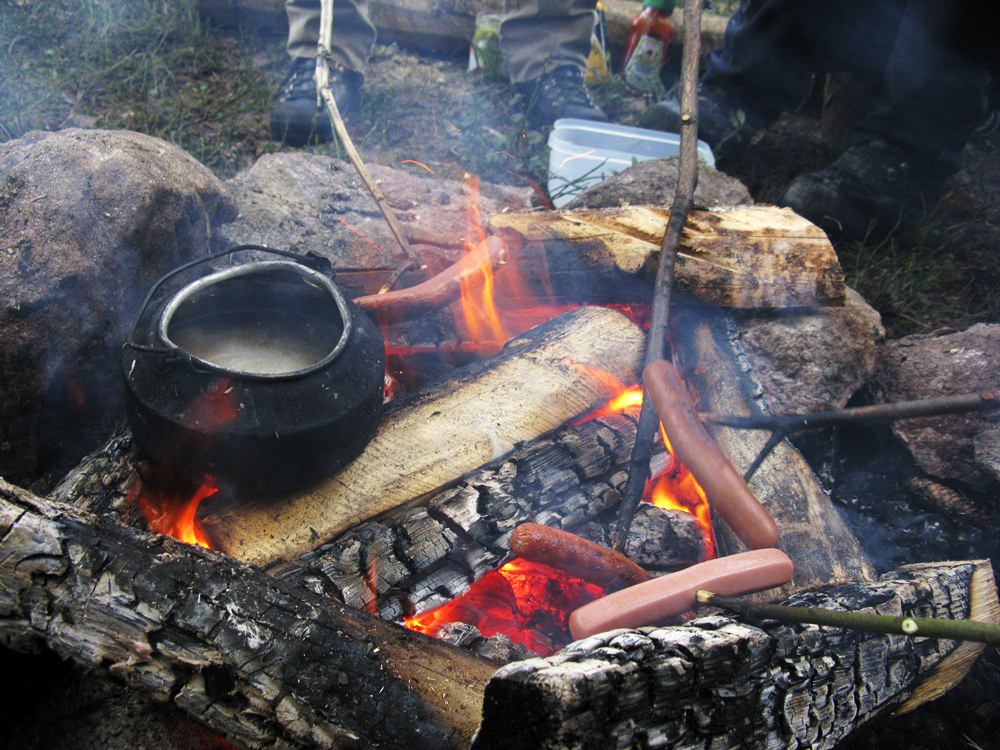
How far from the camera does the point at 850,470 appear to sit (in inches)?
98.9

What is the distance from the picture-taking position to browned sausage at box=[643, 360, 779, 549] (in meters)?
1.52

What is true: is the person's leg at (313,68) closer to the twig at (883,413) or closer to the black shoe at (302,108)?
the black shoe at (302,108)

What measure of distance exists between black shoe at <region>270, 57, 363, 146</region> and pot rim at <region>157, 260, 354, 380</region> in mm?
2691

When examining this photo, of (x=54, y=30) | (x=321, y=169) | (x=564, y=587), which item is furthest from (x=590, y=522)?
(x=54, y=30)

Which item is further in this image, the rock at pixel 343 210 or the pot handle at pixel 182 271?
the rock at pixel 343 210

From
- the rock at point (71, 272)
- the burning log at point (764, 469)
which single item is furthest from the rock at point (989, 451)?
the rock at point (71, 272)

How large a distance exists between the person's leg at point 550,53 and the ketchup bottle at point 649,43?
0.48m

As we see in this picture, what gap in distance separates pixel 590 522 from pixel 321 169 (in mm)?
2542

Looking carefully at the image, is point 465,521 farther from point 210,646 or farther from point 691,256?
point 691,256

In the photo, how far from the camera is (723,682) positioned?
1.27m

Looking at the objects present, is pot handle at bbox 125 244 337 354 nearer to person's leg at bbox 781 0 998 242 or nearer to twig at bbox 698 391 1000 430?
twig at bbox 698 391 1000 430

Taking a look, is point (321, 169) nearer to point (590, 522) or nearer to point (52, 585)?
point (590, 522)

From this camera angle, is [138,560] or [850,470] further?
[850,470]

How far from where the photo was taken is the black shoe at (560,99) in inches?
184
